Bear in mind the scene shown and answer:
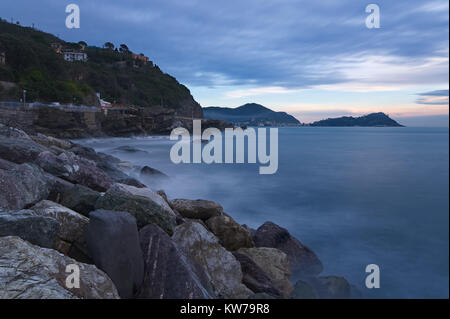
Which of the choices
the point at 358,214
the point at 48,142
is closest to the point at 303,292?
the point at 358,214

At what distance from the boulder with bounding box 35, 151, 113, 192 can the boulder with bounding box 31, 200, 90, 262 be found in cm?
231

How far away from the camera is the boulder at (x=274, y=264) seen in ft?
19.4

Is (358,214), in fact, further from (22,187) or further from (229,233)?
(22,187)

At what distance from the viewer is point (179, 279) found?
3.99 meters

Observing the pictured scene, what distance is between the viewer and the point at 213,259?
538 centimetres

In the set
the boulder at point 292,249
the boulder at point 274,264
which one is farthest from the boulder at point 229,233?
the boulder at point 292,249

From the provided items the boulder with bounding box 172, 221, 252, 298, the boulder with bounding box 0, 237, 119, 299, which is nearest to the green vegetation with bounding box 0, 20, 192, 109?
the boulder with bounding box 172, 221, 252, 298

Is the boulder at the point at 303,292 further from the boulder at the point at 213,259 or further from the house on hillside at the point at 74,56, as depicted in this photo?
the house on hillside at the point at 74,56

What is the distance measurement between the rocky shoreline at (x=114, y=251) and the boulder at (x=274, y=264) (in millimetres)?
20

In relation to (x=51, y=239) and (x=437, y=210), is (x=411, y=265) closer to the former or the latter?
(x=437, y=210)

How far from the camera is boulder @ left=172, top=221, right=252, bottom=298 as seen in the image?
5.01 metres

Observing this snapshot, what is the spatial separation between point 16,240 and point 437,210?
1138 cm

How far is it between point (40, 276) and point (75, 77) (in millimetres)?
72651
